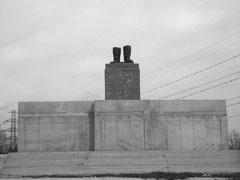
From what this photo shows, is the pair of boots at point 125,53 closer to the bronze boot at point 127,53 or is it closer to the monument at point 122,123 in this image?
the bronze boot at point 127,53

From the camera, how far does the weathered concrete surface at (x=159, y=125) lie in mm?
19266

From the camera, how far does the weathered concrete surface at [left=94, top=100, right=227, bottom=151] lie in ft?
63.2

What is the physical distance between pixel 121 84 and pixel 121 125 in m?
Result: 2.47

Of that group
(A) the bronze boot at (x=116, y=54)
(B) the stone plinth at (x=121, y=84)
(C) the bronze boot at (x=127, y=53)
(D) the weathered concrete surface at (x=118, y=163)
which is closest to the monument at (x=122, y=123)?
(B) the stone plinth at (x=121, y=84)

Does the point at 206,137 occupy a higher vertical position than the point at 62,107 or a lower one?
lower

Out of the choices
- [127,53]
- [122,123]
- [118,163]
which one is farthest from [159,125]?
[127,53]

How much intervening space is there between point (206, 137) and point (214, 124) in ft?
3.03

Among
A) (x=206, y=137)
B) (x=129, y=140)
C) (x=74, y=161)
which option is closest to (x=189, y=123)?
(x=206, y=137)

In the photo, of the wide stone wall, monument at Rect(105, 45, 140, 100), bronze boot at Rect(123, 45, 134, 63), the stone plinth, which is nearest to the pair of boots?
bronze boot at Rect(123, 45, 134, 63)

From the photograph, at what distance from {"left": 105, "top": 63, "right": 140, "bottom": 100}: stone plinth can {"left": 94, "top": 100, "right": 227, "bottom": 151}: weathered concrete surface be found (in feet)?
2.18

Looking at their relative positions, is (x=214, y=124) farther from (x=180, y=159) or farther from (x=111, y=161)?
(x=111, y=161)

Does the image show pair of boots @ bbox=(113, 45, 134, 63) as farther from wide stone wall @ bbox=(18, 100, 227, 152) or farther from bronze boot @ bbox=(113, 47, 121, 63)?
wide stone wall @ bbox=(18, 100, 227, 152)

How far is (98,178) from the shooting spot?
14.0 meters

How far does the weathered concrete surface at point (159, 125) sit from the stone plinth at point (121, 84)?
665 millimetres
